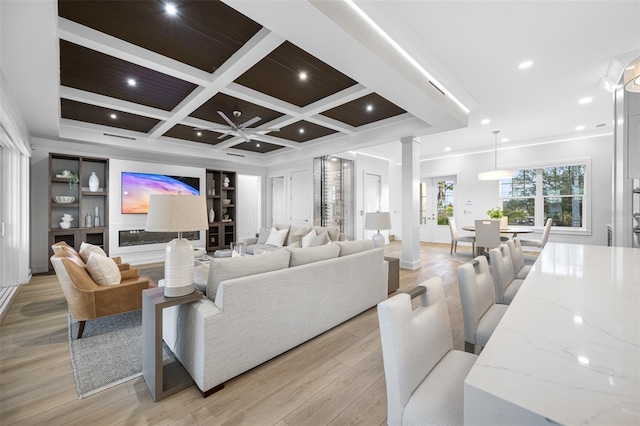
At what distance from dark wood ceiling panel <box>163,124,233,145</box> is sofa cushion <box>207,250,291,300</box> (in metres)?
4.11

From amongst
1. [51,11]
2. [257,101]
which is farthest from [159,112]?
[51,11]

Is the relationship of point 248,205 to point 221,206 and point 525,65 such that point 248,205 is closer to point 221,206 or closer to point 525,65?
point 221,206

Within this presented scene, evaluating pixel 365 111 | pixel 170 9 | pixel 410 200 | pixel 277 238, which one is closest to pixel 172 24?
pixel 170 9

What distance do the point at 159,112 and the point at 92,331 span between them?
3.23 metres

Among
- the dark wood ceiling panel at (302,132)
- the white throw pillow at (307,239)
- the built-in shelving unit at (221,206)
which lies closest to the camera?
the white throw pillow at (307,239)

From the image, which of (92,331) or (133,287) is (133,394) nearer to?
(133,287)

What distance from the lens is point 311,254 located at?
8.29 ft

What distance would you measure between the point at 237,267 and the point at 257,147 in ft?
17.6

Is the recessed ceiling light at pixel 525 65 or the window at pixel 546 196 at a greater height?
the recessed ceiling light at pixel 525 65

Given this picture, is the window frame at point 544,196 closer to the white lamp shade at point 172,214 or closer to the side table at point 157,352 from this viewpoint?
the white lamp shade at point 172,214

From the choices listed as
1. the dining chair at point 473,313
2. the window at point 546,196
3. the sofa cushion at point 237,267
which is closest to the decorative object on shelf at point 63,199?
the sofa cushion at point 237,267

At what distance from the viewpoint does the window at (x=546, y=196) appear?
6402 mm

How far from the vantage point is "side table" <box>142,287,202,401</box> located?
1.71m

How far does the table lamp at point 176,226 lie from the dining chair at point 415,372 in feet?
4.52
